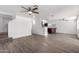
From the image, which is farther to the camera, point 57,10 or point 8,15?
point 57,10

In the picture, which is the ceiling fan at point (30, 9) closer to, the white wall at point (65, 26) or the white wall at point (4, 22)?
the white wall at point (4, 22)

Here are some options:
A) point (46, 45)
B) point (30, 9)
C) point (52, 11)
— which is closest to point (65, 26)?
point (52, 11)

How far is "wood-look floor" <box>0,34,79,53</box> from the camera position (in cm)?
189

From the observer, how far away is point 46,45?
1983 millimetres

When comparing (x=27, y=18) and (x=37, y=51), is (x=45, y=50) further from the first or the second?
(x=27, y=18)

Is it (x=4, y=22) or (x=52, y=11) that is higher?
(x=52, y=11)

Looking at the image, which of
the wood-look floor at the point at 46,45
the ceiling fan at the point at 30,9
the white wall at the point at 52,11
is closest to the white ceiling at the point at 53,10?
the white wall at the point at 52,11

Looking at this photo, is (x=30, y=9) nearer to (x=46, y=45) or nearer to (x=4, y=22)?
(x=4, y=22)

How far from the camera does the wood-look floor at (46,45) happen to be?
189 cm

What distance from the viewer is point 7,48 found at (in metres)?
1.85

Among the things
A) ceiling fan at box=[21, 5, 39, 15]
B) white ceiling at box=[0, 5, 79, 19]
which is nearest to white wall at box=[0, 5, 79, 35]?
white ceiling at box=[0, 5, 79, 19]

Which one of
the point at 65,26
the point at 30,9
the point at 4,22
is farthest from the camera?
the point at 65,26
